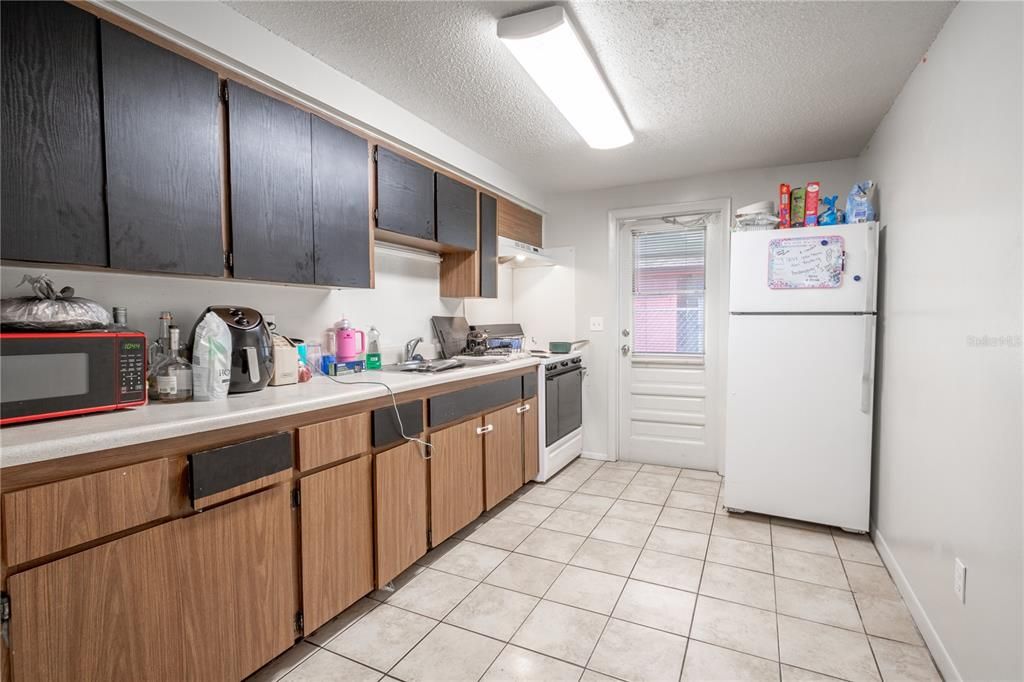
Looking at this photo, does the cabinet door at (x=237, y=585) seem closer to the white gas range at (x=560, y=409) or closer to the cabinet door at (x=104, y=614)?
the cabinet door at (x=104, y=614)

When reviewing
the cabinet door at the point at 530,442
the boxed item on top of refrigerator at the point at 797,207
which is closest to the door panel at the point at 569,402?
the cabinet door at the point at 530,442

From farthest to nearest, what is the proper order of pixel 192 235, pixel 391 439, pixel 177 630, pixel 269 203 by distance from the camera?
1. pixel 391 439
2. pixel 269 203
3. pixel 192 235
4. pixel 177 630

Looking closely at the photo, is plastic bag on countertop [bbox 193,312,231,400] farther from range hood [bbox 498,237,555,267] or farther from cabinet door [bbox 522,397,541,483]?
range hood [bbox 498,237,555,267]

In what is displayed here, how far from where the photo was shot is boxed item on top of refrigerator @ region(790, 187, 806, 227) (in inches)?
111

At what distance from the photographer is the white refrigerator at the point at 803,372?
257cm

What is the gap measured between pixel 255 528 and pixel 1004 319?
230cm

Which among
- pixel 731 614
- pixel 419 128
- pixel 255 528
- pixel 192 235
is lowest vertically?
pixel 731 614

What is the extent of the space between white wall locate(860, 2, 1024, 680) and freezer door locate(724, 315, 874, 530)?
0.80ft

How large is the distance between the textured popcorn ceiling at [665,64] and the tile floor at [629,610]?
2355 mm

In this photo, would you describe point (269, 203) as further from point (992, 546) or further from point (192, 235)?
point (992, 546)

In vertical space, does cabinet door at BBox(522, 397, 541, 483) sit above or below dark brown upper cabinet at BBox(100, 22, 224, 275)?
below

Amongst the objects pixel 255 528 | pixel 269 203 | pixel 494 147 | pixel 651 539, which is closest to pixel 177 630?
pixel 255 528

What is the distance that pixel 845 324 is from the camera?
2588 millimetres

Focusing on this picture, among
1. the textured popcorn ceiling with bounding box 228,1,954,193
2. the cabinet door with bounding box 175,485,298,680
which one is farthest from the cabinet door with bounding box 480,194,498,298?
the cabinet door with bounding box 175,485,298,680
